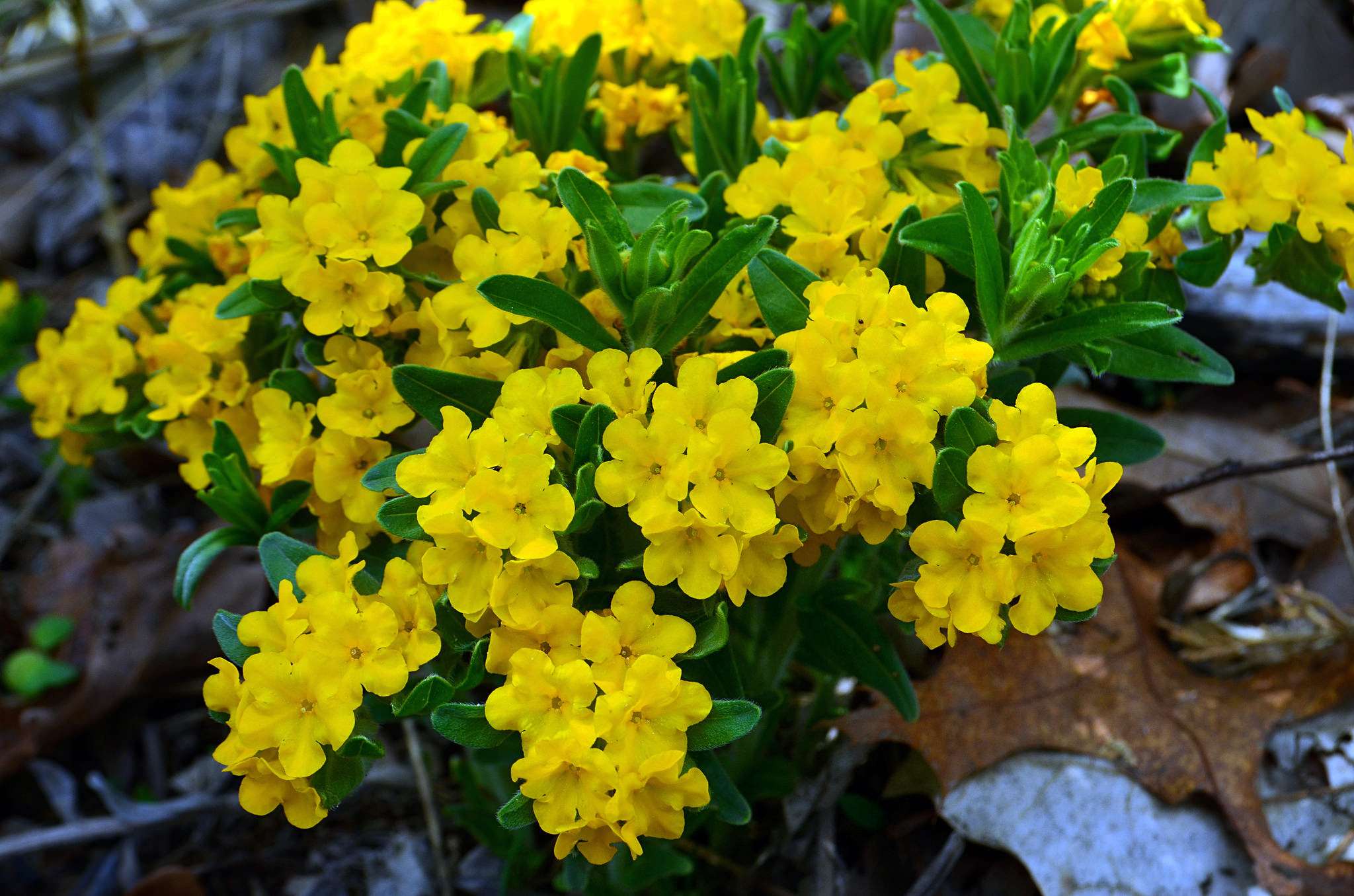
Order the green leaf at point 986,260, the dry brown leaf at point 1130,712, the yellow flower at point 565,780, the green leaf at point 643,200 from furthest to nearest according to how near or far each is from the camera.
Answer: the dry brown leaf at point 1130,712, the green leaf at point 643,200, the green leaf at point 986,260, the yellow flower at point 565,780

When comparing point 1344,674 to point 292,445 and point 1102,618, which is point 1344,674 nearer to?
point 1102,618

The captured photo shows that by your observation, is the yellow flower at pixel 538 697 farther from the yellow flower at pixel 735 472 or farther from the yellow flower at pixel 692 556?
the yellow flower at pixel 735 472

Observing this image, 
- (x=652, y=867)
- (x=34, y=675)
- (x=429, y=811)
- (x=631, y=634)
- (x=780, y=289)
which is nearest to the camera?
(x=631, y=634)

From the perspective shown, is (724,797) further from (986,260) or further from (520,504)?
(986,260)

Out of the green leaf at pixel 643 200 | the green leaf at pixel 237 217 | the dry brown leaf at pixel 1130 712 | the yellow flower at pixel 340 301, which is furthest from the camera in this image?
the dry brown leaf at pixel 1130 712

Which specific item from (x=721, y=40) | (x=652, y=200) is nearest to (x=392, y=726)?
(x=652, y=200)

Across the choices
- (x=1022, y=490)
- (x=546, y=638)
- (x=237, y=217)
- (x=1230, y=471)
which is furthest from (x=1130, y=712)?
(x=237, y=217)

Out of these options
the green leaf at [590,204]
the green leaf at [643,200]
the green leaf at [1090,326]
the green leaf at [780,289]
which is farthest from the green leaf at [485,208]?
the green leaf at [1090,326]
